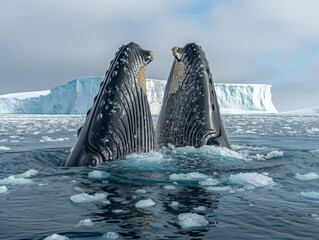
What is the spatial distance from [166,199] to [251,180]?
136 centimetres

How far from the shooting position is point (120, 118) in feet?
16.6

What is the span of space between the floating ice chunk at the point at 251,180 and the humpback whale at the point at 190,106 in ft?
4.07

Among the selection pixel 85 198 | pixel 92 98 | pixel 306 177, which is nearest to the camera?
pixel 85 198

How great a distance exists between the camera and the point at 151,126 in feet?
17.8

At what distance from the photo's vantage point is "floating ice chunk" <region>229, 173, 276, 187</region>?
4.33 m

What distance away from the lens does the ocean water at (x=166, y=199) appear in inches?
105

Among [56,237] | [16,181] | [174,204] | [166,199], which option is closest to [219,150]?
[166,199]

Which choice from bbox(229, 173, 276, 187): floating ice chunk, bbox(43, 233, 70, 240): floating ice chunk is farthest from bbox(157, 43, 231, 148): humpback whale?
bbox(43, 233, 70, 240): floating ice chunk

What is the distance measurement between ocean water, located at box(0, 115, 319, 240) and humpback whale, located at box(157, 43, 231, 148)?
0.78 ft

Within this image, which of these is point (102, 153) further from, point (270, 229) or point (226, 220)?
point (270, 229)

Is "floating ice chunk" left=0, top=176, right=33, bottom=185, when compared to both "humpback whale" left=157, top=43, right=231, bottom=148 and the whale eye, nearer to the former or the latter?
the whale eye

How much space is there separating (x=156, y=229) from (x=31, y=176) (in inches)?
114

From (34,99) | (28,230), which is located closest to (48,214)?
(28,230)

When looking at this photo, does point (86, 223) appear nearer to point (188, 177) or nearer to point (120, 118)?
point (188, 177)
